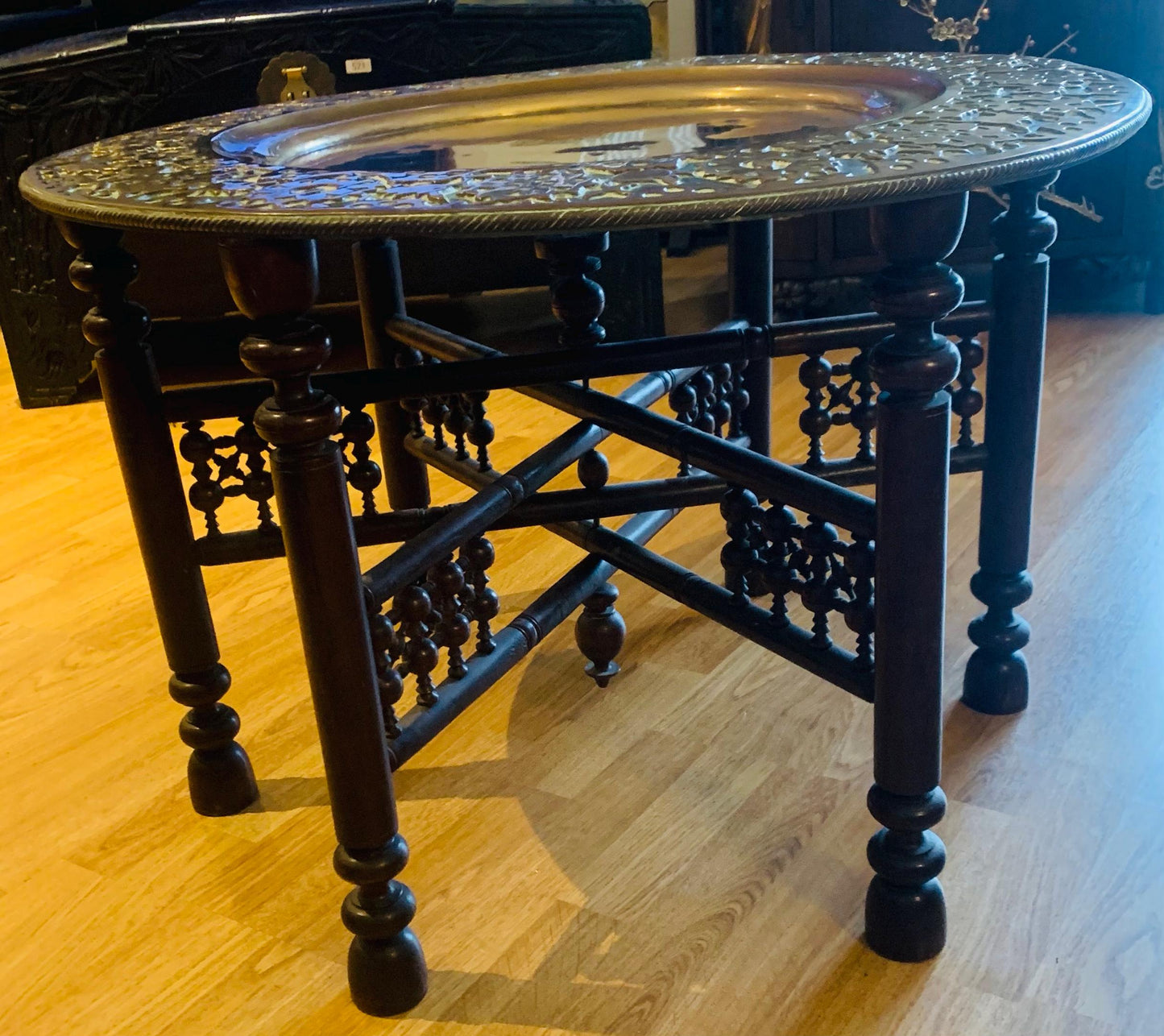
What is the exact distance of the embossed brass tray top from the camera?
78 cm

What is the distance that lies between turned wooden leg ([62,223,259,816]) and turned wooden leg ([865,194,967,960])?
0.65 m

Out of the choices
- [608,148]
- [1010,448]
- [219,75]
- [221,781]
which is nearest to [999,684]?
[1010,448]

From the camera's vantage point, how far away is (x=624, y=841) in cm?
121

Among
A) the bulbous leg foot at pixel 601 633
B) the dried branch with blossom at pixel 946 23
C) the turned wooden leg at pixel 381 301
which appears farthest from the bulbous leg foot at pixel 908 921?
the dried branch with blossom at pixel 946 23

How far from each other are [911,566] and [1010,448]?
388 millimetres

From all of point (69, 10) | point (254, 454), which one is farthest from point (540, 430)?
point (69, 10)

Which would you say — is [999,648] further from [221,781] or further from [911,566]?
[221,781]

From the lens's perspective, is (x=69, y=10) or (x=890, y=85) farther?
(x=69, y=10)

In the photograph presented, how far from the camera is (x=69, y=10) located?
2.88 m

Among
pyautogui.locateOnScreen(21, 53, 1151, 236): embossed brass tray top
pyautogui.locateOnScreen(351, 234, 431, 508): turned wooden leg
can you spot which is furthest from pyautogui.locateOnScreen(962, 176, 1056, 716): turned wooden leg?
pyautogui.locateOnScreen(351, 234, 431, 508): turned wooden leg

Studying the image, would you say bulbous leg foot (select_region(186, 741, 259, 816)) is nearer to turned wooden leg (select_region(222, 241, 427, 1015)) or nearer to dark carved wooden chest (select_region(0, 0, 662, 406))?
turned wooden leg (select_region(222, 241, 427, 1015))

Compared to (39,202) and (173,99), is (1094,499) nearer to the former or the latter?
(39,202)

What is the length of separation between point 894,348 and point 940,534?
15 centimetres

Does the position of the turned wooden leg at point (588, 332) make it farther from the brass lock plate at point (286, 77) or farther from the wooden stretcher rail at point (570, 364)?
the brass lock plate at point (286, 77)
